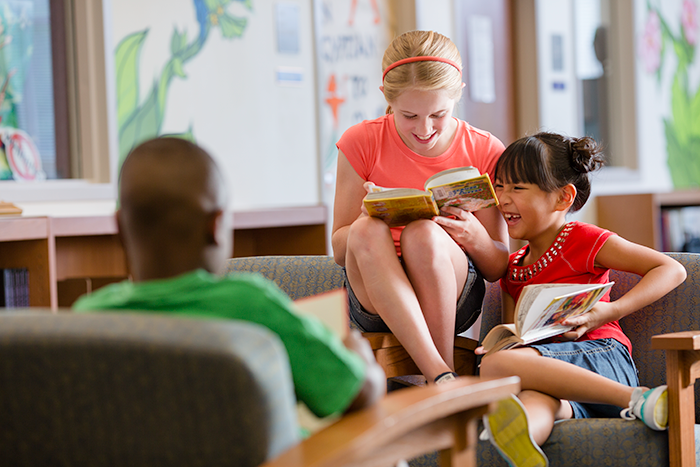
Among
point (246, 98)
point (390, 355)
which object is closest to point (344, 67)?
point (246, 98)

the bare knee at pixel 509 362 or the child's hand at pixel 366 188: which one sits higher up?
the child's hand at pixel 366 188

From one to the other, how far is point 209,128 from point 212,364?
2.57 m

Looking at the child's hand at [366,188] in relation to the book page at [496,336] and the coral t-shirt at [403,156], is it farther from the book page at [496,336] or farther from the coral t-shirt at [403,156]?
the book page at [496,336]

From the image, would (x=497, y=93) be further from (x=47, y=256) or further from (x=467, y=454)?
(x=467, y=454)

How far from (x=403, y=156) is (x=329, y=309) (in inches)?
42.1

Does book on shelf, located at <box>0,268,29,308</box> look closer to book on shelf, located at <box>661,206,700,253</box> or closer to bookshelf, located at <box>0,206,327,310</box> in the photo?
bookshelf, located at <box>0,206,327,310</box>

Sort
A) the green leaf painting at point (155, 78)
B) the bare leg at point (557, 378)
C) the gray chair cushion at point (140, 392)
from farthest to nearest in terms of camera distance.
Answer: the green leaf painting at point (155, 78) < the bare leg at point (557, 378) < the gray chair cushion at point (140, 392)

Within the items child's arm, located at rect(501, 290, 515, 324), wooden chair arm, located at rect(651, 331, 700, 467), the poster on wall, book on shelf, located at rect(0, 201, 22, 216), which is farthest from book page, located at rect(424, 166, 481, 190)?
the poster on wall

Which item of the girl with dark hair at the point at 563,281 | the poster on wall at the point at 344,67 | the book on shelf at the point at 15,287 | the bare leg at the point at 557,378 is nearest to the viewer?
the girl with dark hair at the point at 563,281

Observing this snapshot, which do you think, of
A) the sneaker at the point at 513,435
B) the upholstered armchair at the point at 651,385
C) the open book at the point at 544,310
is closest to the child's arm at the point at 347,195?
the upholstered armchair at the point at 651,385

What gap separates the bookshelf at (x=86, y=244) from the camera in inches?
90.8

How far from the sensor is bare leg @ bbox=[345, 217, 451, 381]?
1604mm

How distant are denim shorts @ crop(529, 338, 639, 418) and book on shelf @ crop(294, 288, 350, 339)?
79cm

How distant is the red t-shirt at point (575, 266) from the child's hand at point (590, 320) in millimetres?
53
